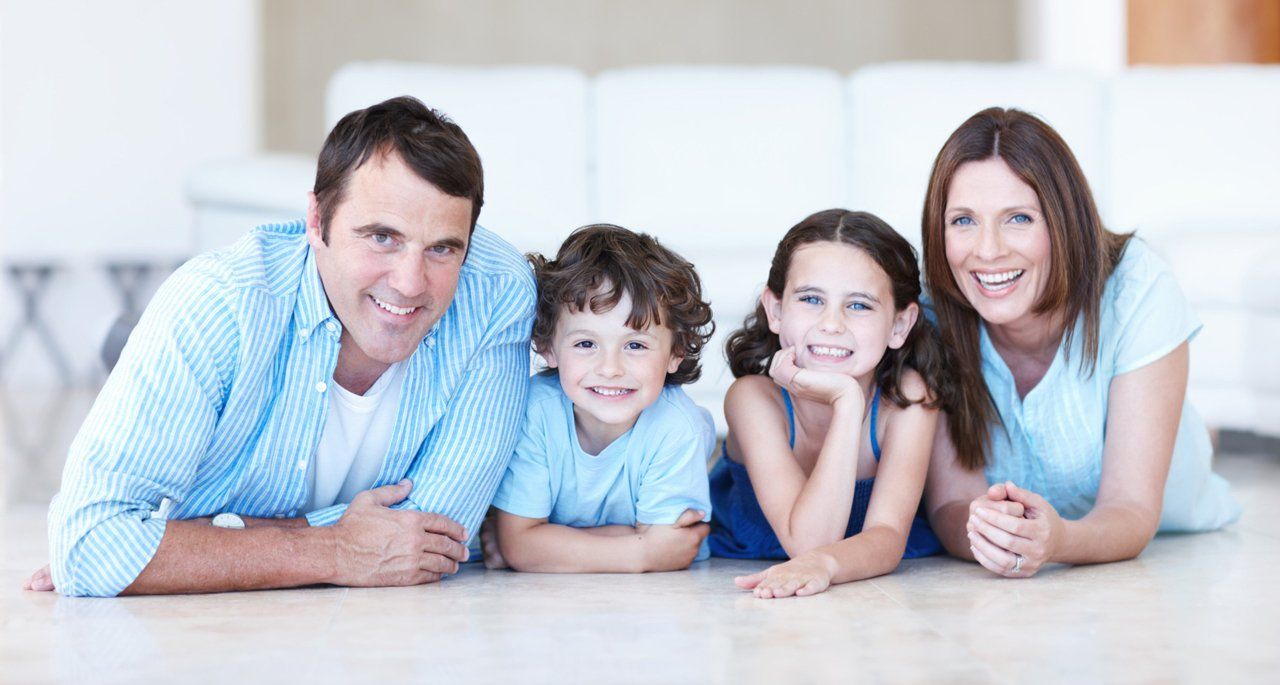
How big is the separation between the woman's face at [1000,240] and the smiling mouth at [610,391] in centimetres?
59

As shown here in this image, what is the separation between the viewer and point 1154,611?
5.81ft

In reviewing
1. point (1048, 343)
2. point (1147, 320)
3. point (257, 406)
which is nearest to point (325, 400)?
point (257, 406)

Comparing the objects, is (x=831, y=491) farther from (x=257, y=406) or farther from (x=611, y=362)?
(x=257, y=406)

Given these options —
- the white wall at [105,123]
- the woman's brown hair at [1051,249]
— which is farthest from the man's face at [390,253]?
the white wall at [105,123]

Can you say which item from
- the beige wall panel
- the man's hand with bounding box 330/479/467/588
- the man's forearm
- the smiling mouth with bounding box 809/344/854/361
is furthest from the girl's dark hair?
the beige wall panel

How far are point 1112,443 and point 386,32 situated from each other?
622 cm

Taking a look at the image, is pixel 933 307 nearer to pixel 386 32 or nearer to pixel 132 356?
pixel 132 356

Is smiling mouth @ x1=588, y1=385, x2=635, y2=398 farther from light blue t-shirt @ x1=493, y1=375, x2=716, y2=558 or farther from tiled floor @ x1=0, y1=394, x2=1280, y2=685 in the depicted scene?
tiled floor @ x1=0, y1=394, x2=1280, y2=685

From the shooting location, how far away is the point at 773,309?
2297 mm

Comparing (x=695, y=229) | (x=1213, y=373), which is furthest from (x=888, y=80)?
(x=1213, y=373)

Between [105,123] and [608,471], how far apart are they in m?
4.53

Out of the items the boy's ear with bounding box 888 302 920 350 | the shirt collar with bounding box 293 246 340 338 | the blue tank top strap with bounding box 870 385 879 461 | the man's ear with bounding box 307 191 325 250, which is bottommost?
the blue tank top strap with bounding box 870 385 879 461

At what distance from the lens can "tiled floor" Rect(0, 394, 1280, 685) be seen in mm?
1473

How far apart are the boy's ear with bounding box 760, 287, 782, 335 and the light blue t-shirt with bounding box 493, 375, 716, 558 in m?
0.24
